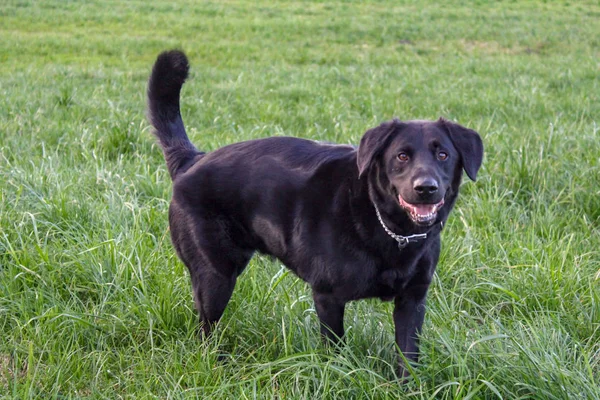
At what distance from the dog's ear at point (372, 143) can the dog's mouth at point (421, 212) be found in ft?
0.56

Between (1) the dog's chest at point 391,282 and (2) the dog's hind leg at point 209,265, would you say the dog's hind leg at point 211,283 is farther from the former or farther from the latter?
(1) the dog's chest at point 391,282

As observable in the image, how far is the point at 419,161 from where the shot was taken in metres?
2.46

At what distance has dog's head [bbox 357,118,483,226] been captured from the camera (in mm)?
2393

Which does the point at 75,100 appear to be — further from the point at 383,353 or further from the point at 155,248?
the point at 383,353

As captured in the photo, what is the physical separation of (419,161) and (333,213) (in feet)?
1.29

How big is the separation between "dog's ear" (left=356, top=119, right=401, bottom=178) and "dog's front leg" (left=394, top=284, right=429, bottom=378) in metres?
0.47

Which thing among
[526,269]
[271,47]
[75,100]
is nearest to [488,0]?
[271,47]

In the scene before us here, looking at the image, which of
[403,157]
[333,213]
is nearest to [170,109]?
[333,213]

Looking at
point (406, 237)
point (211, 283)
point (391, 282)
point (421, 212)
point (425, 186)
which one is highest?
point (425, 186)

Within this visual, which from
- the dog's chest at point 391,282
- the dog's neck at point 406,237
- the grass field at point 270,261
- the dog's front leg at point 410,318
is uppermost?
the dog's neck at point 406,237

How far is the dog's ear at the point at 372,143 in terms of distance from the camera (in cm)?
250

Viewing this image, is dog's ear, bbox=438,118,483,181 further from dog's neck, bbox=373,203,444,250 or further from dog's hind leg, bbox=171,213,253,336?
dog's hind leg, bbox=171,213,253,336

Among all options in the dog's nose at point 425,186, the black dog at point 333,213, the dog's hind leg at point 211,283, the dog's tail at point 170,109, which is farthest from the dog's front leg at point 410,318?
the dog's tail at point 170,109

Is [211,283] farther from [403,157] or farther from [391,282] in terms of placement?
[403,157]
